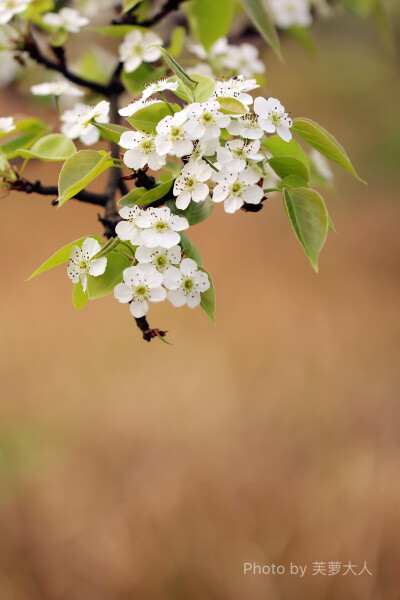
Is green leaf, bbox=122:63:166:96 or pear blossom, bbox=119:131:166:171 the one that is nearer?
pear blossom, bbox=119:131:166:171

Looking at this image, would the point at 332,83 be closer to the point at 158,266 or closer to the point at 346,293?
the point at 346,293

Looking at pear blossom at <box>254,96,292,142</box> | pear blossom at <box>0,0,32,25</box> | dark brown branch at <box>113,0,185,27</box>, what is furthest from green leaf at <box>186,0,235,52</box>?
pear blossom at <box>254,96,292,142</box>

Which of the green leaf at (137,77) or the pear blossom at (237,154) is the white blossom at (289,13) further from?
the pear blossom at (237,154)

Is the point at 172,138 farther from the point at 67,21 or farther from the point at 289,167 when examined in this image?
the point at 67,21

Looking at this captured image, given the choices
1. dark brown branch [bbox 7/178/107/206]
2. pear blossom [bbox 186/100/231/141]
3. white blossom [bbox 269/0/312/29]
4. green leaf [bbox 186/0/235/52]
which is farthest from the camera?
white blossom [bbox 269/0/312/29]

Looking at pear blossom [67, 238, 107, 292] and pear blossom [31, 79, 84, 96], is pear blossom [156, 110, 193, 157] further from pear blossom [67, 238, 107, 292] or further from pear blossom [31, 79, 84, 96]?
pear blossom [31, 79, 84, 96]

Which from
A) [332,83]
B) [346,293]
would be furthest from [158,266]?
[332,83]
